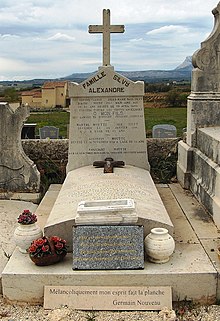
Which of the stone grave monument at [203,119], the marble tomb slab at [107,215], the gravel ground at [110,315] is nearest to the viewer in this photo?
the gravel ground at [110,315]

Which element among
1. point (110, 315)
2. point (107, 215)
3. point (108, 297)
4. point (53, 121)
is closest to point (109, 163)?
point (107, 215)

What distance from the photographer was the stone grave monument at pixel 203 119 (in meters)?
7.19

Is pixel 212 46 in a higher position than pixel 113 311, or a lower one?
higher

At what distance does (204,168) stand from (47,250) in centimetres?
346

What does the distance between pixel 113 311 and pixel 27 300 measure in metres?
0.93

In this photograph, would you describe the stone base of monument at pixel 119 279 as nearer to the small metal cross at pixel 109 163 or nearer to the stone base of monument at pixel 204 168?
the stone base of monument at pixel 204 168

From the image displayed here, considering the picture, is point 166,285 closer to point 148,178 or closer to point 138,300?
point 138,300

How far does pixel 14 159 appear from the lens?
7.84 meters

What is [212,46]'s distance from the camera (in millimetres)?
7688

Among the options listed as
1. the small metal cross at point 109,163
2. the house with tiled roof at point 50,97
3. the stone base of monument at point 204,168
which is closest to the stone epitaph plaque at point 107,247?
the stone base of monument at point 204,168

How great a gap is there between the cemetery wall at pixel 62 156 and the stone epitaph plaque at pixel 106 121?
117 cm

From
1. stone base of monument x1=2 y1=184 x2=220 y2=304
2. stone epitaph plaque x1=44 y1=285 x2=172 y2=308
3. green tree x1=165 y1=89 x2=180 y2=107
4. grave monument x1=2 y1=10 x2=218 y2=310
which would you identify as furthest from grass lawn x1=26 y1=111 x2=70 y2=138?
stone epitaph plaque x1=44 y1=285 x2=172 y2=308

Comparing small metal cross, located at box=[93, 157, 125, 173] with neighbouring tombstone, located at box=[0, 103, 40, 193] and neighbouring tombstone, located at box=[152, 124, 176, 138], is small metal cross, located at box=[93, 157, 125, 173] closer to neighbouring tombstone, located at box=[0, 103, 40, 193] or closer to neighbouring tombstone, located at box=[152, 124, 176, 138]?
neighbouring tombstone, located at box=[0, 103, 40, 193]

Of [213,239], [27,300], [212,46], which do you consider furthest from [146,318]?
[212,46]
